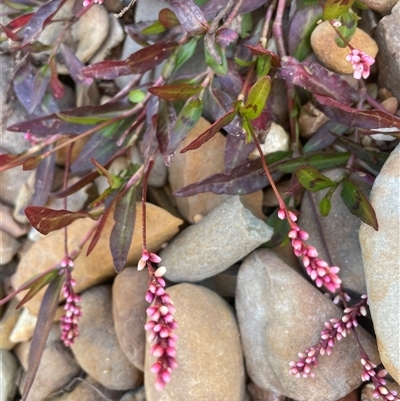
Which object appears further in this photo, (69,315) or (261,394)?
(261,394)

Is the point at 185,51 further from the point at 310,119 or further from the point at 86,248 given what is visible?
the point at 86,248

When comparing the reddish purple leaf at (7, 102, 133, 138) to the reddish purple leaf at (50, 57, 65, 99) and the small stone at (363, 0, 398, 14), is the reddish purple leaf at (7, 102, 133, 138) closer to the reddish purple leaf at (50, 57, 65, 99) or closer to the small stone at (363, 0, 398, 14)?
the reddish purple leaf at (50, 57, 65, 99)

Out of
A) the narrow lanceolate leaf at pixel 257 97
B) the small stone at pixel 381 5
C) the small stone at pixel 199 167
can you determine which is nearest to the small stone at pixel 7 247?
the small stone at pixel 199 167

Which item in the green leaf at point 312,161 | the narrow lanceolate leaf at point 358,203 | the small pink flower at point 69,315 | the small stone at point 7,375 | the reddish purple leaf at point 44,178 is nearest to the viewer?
the narrow lanceolate leaf at point 358,203

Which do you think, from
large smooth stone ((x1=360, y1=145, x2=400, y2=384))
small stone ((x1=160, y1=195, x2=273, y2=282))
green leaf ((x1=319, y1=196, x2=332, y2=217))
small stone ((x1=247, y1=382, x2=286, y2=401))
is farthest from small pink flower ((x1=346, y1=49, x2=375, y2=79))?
small stone ((x1=247, y1=382, x2=286, y2=401))

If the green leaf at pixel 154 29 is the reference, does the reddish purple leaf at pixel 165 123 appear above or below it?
below

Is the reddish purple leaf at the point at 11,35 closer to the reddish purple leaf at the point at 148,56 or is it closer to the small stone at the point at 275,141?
the reddish purple leaf at the point at 148,56

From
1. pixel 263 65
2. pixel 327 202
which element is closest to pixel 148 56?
pixel 263 65
